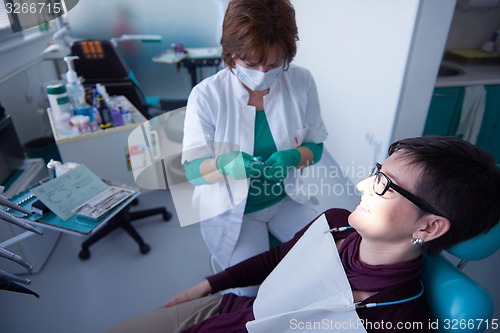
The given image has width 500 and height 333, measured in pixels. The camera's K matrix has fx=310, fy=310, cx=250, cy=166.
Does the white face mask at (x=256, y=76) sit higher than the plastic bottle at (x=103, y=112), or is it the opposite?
the white face mask at (x=256, y=76)

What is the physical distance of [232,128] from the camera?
3.96 ft

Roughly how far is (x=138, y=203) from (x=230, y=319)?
65.2 inches

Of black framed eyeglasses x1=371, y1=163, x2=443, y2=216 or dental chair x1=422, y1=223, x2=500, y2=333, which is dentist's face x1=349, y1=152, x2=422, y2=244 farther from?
dental chair x1=422, y1=223, x2=500, y2=333

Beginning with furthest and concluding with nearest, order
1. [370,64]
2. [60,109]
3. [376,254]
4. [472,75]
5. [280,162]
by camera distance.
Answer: [472,75] → [370,64] → [60,109] → [280,162] → [376,254]

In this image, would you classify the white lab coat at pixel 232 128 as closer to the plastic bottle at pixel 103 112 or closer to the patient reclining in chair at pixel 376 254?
the patient reclining in chair at pixel 376 254

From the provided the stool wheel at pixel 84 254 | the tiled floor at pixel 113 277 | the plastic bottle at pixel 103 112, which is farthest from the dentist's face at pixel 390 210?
the stool wheel at pixel 84 254

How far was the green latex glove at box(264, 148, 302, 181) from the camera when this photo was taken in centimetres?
118

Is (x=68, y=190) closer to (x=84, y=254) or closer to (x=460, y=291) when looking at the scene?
(x=84, y=254)

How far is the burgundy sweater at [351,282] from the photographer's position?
2.46 ft

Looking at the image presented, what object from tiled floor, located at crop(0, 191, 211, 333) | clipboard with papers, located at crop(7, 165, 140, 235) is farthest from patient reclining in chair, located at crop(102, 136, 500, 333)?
tiled floor, located at crop(0, 191, 211, 333)

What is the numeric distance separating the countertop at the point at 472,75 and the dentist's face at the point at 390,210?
162cm

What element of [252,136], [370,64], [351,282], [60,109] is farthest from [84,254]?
[370,64]

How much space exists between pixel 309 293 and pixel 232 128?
2.13ft

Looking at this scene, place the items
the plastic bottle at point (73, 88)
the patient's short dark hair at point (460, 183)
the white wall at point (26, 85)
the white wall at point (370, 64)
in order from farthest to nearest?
the white wall at point (26, 85), the plastic bottle at point (73, 88), the white wall at point (370, 64), the patient's short dark hair at point (460, 183)
